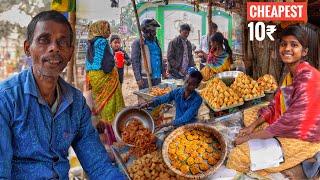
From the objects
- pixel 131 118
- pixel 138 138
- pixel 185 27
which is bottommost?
pixel 138 138

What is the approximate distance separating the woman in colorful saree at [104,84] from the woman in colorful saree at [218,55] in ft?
2.78

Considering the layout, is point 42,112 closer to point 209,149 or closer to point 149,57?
point 209,149

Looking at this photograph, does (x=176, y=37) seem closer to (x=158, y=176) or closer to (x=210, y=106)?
(x=210, y=106)

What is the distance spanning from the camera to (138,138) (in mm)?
3354

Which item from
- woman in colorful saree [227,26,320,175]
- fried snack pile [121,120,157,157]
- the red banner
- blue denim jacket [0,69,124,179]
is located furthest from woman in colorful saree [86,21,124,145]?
blue denim jacket [0,69,124,179]

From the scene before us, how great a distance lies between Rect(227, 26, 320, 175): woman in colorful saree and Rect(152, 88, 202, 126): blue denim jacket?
0.69 m

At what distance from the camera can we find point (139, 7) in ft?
11.1

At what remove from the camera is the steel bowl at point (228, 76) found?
3425mm

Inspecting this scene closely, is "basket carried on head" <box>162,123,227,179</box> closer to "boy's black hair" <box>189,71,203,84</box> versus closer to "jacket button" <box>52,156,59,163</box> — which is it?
"boy's black hair" <box>189,71,203,84</box>

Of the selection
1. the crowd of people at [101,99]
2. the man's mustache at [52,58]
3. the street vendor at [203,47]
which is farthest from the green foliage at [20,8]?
the man's mustache at [52,58]

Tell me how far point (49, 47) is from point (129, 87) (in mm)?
1932

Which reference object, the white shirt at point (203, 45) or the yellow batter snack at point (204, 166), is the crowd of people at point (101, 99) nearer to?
the white shirt at point (203, 45)

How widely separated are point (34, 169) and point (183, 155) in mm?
1404

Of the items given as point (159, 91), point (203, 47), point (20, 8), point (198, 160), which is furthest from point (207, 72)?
point (20, 8)
